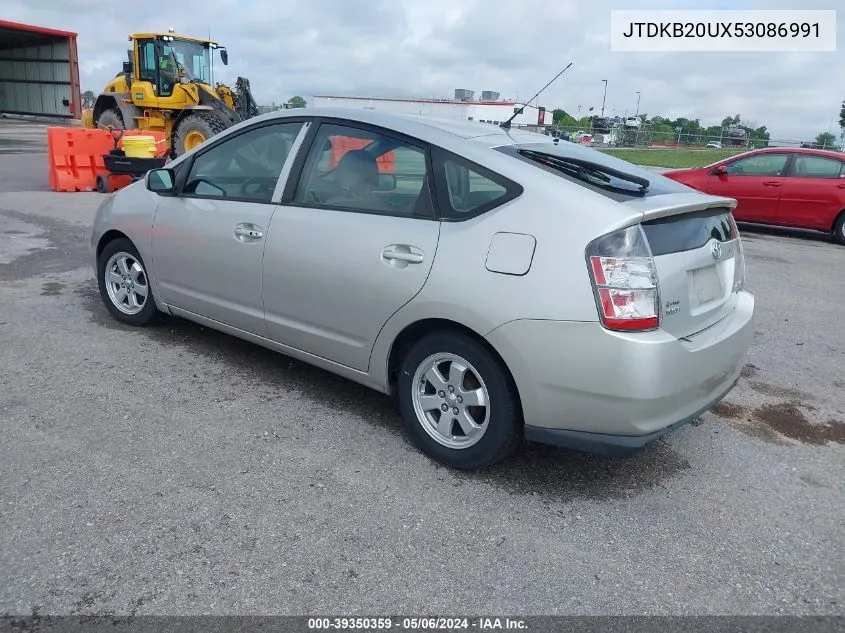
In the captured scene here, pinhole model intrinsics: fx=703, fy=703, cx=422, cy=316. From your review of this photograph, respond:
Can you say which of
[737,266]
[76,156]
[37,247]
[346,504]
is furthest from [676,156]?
[346,504]

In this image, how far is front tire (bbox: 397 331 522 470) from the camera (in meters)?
3.17

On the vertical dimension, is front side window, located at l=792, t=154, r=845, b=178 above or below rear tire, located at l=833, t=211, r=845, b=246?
above

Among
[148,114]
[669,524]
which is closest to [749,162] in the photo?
[669,524]

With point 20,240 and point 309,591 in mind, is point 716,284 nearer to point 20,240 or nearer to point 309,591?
point 309,591

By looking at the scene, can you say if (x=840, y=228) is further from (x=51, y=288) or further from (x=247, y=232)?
(x=51, y=288)

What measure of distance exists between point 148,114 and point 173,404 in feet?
46.6

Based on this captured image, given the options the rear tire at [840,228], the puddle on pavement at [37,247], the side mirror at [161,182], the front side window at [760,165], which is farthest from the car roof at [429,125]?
the rear tire at [840,228]

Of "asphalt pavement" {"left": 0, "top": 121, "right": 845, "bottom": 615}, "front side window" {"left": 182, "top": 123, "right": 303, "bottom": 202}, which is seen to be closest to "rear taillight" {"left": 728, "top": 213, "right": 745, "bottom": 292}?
"asphalt pavement" {"left": 0, "top": 121, "right": 845, "bottom": 615}

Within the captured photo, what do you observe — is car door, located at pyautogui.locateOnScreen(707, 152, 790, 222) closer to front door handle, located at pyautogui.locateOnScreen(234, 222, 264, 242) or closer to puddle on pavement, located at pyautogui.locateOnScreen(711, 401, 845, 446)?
puddle on pavement, located at pyautogui.locateOnScreen(711, 401, 845, 446)

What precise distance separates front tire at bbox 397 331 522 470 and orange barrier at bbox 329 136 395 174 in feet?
3.11

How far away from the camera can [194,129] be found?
14.9m

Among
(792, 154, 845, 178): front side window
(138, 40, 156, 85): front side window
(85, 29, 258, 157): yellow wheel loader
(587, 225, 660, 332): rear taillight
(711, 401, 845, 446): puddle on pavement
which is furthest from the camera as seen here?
(138, 40, 156, 85): front side window

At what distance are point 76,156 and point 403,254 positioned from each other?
463 inches

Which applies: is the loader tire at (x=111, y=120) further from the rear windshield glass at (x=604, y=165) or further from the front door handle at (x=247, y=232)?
the rear windshield glass at (x=604, y=165)
